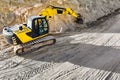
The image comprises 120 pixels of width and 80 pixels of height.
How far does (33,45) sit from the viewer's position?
13.4 meters

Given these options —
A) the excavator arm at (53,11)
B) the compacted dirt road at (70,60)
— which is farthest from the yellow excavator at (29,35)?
the excavator arm at (53,11)

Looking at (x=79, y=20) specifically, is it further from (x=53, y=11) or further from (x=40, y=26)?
(x=40, y=26)

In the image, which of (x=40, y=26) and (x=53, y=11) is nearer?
(x=40, y=26)

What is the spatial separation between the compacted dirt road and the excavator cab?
0.97 m

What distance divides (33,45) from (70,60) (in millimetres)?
2698

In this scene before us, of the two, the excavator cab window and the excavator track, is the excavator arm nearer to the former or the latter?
the excavator cab window

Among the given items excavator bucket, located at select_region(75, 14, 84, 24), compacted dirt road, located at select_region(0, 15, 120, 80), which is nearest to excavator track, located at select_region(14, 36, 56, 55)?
compacted dirt road, located at select_region(0, 15, 120, 80)

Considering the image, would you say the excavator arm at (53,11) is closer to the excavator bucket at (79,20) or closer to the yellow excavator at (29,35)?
the excavator bucket at (79,20)

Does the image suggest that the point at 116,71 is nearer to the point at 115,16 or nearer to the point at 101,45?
the point at 101,45

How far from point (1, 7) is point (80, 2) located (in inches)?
285

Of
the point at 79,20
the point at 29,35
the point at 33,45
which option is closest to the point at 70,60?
the point at 33,45

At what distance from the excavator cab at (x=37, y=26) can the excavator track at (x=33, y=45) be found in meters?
0.39

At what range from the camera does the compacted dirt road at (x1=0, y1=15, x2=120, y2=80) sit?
33.9ft

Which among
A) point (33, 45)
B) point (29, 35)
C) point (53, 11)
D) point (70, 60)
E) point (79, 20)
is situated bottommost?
point (70, 60)
